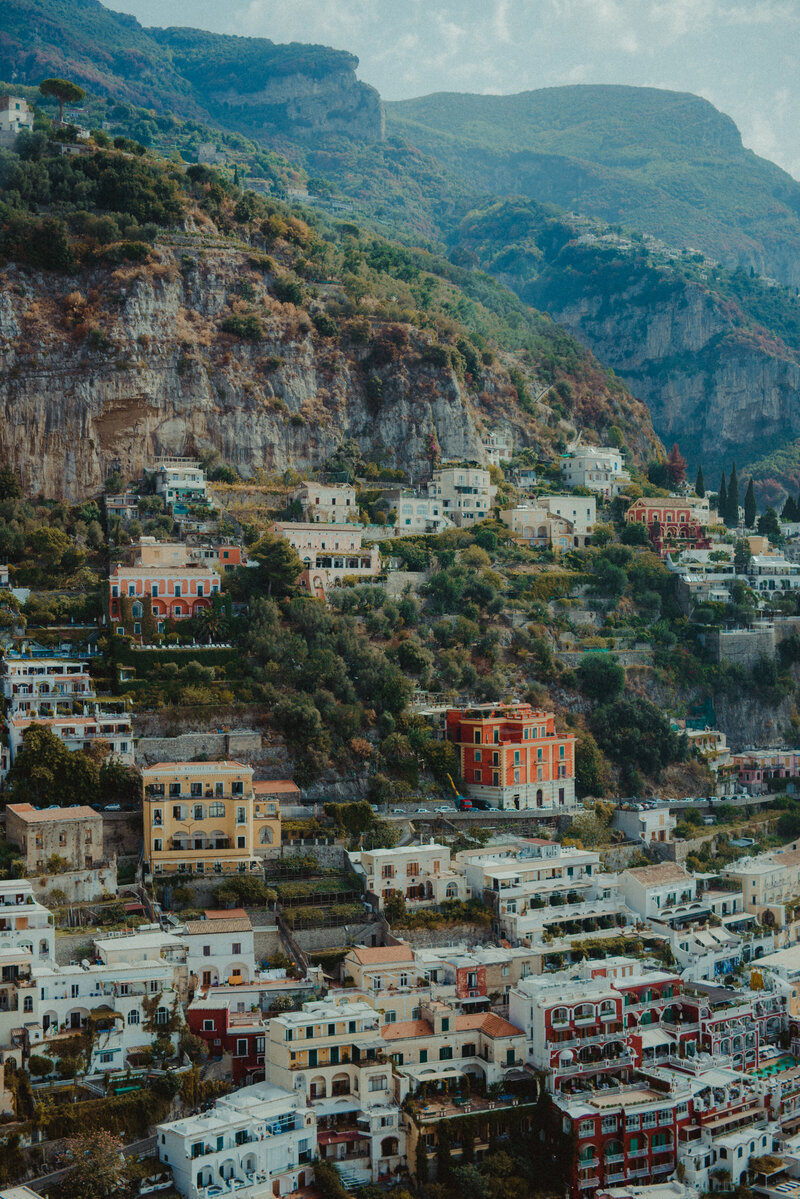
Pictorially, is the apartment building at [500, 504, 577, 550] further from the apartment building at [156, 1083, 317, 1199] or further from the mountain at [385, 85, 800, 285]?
the mountain at [385, 85, 800, 285]

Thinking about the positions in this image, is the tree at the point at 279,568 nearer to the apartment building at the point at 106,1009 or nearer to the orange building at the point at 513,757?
the orange building at the point at 513,757

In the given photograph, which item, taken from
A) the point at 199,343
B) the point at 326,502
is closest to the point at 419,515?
the point at 326,502

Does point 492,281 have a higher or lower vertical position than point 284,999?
higher

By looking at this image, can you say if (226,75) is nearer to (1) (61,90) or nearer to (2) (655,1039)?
(1) (61,90)

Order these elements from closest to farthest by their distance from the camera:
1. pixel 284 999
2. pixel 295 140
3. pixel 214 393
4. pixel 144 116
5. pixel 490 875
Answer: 1. pixel 284 999
2. pixel 490 875
3. pixel 214 393
4. pixel 144 116
5. pixel 295 140

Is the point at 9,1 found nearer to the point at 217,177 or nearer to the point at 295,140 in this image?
the point at 295,140

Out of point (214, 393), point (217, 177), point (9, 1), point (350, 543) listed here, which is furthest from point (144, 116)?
point (350, 543)
